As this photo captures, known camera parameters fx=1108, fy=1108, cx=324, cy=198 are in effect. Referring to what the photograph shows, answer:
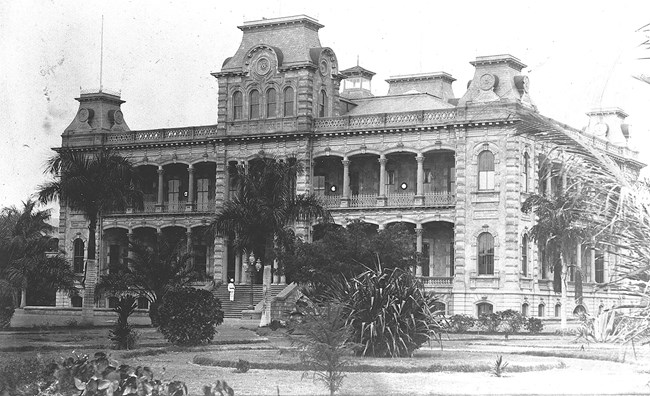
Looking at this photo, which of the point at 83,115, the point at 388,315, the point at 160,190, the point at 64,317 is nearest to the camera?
the point at 388,315

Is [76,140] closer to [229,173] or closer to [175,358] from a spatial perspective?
[229,173]

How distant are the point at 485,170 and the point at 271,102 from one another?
1112 centimetres

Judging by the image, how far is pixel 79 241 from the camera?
5825 centimetres

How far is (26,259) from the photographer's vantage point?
1469 inches

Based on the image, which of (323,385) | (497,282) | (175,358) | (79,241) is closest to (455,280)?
(497,282)

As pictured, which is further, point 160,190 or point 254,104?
point 160,190

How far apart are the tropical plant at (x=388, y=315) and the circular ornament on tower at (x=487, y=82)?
25.5 meters

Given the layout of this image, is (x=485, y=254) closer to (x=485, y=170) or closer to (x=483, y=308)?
(x=483, y=308)

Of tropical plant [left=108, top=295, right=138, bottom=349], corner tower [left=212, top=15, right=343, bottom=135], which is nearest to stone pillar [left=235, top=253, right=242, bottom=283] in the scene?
corner tower [left=212, top=15, right=343, bottom=135]

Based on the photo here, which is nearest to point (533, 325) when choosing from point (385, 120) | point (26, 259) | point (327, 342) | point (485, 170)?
point (485, 170)

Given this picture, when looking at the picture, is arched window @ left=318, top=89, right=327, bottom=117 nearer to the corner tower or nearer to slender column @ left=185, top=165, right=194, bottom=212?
the corner tower

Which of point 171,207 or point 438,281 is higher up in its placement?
point 171,207

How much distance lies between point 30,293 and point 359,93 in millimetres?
20218

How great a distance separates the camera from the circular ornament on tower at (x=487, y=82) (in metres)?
47.6
